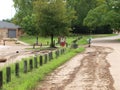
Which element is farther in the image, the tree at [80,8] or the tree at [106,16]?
the tree at [80,8]

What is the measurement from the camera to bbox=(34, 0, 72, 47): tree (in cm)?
4800

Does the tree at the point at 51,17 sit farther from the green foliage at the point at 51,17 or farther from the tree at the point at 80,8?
the tree at the point at 80,8

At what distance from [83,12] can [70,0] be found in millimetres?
4195

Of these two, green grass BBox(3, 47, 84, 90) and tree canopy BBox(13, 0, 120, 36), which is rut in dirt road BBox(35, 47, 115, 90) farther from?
tree canopy BBox(13, 0, 120, 36)

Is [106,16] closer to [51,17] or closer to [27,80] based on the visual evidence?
[51,17]

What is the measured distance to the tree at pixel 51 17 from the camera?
48.0 m

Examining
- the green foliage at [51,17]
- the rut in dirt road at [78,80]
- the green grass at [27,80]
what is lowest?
the rut in dirt road at [78,80]

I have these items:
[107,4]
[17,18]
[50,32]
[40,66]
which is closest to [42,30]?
[50,32]

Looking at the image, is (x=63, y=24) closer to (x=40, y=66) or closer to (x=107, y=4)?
(x=107, y=4)

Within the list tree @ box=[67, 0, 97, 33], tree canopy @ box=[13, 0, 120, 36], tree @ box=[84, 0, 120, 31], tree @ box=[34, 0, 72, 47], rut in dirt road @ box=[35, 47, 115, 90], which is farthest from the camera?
tree @ box=[67, 0, 97, 33]

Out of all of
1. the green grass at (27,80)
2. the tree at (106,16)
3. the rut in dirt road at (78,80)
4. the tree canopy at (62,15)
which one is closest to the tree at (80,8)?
the tree canopy at (62,15)

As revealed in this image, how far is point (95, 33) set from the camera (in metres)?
100

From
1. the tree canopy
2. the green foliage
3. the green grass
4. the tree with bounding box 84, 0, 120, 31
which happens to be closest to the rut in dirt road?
the green grass

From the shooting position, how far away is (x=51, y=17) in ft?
158
